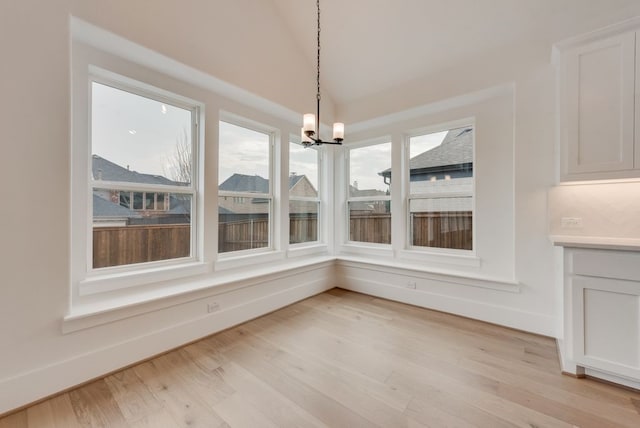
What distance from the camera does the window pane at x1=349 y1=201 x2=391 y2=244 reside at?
412 cm

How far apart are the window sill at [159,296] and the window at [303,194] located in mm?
A: 901

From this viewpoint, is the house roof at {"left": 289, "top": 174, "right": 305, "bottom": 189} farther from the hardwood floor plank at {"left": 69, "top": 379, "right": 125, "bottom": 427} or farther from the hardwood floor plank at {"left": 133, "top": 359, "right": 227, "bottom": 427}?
the hardwood floor plank at {"left": 69, "top": 379, "right": 125, "bottom": 427}

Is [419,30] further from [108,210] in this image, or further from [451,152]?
[108,210]

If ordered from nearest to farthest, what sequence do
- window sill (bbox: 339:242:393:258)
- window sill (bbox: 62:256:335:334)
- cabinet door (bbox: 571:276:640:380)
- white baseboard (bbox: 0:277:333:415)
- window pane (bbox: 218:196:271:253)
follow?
white baseboard (bbox: 0:277:333:415), cabinet door (bbox: 571:276:640:380), window sill (bbox: 62:256:335:334), window pane (bbox: 218:196:271:253), window sill (bbox: 339:242:393:258)

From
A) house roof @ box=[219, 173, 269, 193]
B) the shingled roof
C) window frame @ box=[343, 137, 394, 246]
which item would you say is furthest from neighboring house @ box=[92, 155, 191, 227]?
the shingled roof

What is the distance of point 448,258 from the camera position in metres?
3.40

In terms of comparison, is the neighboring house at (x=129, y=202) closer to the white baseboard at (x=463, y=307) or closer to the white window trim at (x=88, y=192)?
the white window trim at (x=88, y=192)

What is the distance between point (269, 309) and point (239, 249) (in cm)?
83

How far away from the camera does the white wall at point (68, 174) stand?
5.53ft

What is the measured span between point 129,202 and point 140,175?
10.9 inches

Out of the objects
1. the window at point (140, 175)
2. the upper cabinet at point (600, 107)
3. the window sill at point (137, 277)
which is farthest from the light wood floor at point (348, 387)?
the upper cabinet at point (600, 107)

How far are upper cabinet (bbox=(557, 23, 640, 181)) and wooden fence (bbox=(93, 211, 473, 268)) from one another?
51.5 inches

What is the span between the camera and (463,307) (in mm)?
3088

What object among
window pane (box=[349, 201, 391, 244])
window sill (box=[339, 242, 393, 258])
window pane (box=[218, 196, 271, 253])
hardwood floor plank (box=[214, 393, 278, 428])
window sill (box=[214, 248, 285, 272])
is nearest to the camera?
hardwood floor plank (box=[214, 393, 278, 428])
